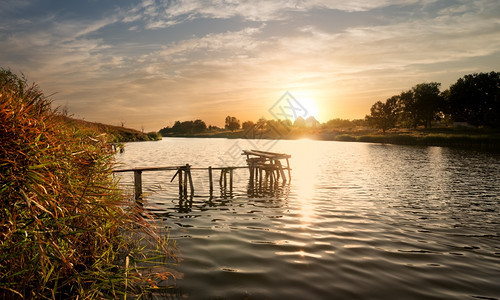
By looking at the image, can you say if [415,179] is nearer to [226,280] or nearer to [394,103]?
[226,280]

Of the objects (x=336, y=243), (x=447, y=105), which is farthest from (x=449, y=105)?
(x=336, y=243)

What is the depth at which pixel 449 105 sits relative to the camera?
99250 mm

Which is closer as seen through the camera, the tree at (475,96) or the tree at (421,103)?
the tree at (475,96)

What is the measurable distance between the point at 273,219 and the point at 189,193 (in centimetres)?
803

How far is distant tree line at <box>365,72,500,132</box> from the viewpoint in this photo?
90.1 meters

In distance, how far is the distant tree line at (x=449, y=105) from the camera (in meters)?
90.1

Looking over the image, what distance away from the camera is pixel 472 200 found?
16.5m

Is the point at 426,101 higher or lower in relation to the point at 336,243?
higher

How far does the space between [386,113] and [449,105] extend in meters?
20.2

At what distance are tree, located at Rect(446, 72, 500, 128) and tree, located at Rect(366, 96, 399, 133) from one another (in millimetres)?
18286

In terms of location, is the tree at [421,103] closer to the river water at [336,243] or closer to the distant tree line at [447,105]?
the distant tree line at [447,105]

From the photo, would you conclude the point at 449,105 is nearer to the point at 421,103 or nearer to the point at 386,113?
the point at 421,103

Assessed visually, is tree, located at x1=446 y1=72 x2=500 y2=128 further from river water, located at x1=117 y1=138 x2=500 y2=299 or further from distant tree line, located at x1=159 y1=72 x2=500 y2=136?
river water, located at x1=117 y1=138 x2=500 y2=299

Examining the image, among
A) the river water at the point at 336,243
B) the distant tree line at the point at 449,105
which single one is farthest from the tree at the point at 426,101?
the river water at the point at 336,243
